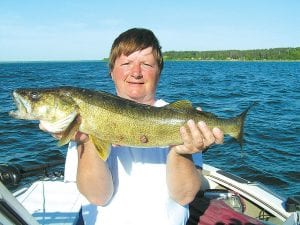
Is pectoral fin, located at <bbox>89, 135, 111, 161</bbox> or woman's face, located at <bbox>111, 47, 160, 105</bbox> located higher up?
woman's face, located at <bbox>111, 47, 160, 105</bbox>

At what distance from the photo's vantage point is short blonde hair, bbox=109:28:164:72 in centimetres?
436

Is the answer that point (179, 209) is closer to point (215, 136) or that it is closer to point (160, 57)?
point (215, 136)

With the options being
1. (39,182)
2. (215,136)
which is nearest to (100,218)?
(215,136)

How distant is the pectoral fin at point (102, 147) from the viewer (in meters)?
3.80

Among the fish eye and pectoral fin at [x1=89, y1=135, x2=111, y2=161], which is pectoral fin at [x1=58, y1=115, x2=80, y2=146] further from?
the fish eye

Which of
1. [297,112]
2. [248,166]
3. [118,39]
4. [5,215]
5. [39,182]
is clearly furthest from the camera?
[297,112]

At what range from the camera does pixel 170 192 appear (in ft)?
13.2

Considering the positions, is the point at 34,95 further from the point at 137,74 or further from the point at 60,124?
the point at 137,74

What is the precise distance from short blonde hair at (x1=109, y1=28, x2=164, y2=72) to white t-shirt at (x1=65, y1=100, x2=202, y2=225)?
3.61ft

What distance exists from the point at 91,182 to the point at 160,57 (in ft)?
5.30

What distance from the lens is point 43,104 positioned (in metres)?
4.11

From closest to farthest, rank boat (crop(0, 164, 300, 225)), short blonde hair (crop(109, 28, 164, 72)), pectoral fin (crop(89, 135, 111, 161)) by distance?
pectoral fin (crop(89, 135, 111, 161)) → short blonde hair (crop(109, 28, 164, 72)) → boat (crop(0, 164, 300, 225))

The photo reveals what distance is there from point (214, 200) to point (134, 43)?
2962 mm

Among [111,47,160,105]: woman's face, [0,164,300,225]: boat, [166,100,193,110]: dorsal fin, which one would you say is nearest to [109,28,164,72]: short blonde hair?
[111,47,160,105]: woman's face
